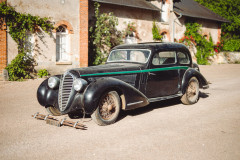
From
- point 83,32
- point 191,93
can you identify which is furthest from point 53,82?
point 83,32

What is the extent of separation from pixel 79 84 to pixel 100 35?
36.2 feet

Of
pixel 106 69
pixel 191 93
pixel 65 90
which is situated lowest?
pixel 191 93

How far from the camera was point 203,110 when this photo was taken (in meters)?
7.04

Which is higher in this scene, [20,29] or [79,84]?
[20,29]

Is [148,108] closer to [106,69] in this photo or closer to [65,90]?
[106,69]

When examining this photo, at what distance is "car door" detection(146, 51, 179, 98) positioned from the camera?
678 cm

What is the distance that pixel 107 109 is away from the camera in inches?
224

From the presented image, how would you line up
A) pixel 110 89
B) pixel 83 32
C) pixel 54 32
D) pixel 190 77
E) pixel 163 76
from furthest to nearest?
pixel 83 32 → pixel 54 32 → pixel 190 77 → pixel 163 76 → pixel 110 89

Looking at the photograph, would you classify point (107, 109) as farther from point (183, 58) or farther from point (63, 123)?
point (183, 58)

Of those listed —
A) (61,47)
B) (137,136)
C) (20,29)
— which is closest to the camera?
(137,136)

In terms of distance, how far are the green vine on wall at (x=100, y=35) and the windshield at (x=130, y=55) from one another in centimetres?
861

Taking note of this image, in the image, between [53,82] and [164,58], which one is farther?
[164,58]

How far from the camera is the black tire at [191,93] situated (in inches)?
303

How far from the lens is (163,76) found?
7035mm
